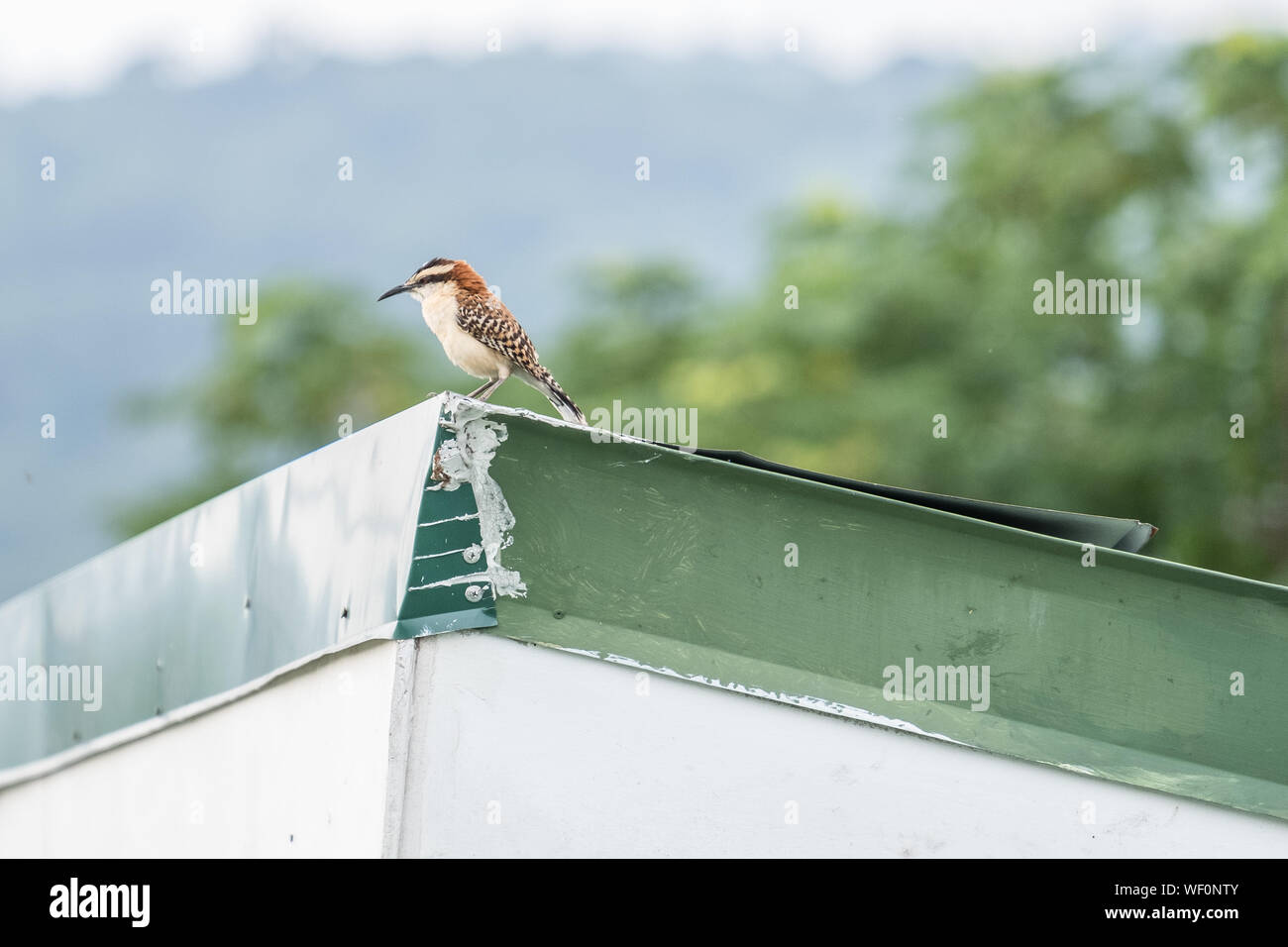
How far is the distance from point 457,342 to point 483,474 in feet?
12.7

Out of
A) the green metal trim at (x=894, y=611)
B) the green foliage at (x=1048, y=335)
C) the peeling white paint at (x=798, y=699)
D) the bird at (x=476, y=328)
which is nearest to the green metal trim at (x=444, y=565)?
the green metal trim at (x=894, y=611)

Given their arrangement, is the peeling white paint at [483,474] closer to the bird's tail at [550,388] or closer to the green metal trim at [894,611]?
the green metal trim at [894,611]

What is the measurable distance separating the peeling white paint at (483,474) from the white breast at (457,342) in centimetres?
367

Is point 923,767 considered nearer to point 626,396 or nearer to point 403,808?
point 403,808

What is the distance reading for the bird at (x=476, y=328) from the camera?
8.39 metres

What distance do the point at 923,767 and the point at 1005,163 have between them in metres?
31.9

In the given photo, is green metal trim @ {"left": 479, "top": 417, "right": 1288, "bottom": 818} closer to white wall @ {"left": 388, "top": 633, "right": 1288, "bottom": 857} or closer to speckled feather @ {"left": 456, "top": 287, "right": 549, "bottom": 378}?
white wall @ {"left": 388, "top": 633, "right": 1288, "bottom": 857}

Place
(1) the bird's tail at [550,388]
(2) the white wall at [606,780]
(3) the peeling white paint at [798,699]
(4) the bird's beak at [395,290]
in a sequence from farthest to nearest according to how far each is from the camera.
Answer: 1. (1) the bird's tail at [550,388]
2. (4) the bird's beak at [395,290]
3. (3) the peeling white paint at [798,699]
4. (2) the white wall at [606,780]

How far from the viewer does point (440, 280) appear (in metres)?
8.78

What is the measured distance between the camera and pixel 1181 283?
28359 mm

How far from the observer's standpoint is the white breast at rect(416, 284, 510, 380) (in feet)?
27.7

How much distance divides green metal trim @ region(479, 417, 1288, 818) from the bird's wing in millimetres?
3526

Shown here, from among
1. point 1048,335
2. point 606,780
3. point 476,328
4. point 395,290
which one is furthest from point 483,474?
point 1048,335

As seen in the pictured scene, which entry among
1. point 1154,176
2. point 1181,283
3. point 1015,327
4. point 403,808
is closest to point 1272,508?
point 1181,283
